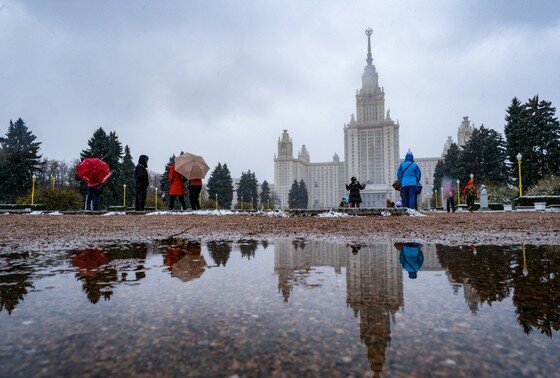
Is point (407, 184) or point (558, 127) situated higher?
point (558, 127)

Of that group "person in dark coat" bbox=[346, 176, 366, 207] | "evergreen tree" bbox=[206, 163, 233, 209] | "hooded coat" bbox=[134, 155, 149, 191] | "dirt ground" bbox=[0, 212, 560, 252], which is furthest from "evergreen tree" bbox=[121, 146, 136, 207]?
"dirt ground" bbox=[0, 212, 560, 252]

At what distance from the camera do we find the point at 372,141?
128m

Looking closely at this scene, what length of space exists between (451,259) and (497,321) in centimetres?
161

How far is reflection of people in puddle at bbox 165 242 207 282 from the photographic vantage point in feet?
7.37

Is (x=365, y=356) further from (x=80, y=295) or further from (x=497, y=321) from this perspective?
(x=80, y=295)

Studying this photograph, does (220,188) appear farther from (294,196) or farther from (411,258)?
(411,258)

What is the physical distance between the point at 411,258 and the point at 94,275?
245 centimetres

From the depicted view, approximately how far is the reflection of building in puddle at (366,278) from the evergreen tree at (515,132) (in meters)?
45.9

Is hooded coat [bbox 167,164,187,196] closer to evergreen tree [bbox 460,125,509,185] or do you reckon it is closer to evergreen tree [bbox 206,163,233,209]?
evergreen tree [bbox 460,125,509,185]

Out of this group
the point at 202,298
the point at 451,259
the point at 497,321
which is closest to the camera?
the point at 497,321

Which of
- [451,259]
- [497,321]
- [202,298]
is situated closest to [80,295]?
[202,298]

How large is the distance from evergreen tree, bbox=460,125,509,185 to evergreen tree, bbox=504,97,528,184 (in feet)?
13.3

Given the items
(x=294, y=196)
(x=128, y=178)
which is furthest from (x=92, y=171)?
(x=294, y=196)

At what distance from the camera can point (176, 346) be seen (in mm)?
1069
